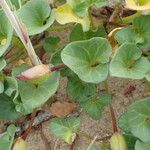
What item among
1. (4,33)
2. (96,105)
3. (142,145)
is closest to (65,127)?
(96,105)

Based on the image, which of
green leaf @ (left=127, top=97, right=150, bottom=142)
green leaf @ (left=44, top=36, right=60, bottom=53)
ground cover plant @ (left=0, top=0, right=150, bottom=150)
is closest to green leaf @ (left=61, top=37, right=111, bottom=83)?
ground cover plant @ (left=0, top=0, right=150, bottom=150)

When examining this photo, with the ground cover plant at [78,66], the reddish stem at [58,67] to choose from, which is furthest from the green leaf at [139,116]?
the reddish stem at [58,67]

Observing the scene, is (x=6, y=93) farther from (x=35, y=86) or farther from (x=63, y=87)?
(x=63, y=87)

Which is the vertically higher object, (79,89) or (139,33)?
(139,33)

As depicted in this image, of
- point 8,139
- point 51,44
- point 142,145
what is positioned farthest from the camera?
point 51,44

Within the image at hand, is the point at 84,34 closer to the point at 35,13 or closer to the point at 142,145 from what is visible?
the point at 35,13

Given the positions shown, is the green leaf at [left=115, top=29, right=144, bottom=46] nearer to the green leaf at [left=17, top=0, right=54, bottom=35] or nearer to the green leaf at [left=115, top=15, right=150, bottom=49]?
the green leaf at [left=115, top=15, right=150, bottom=49]

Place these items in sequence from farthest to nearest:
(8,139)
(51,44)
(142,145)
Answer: (51,44), (8,139), (142,145)
